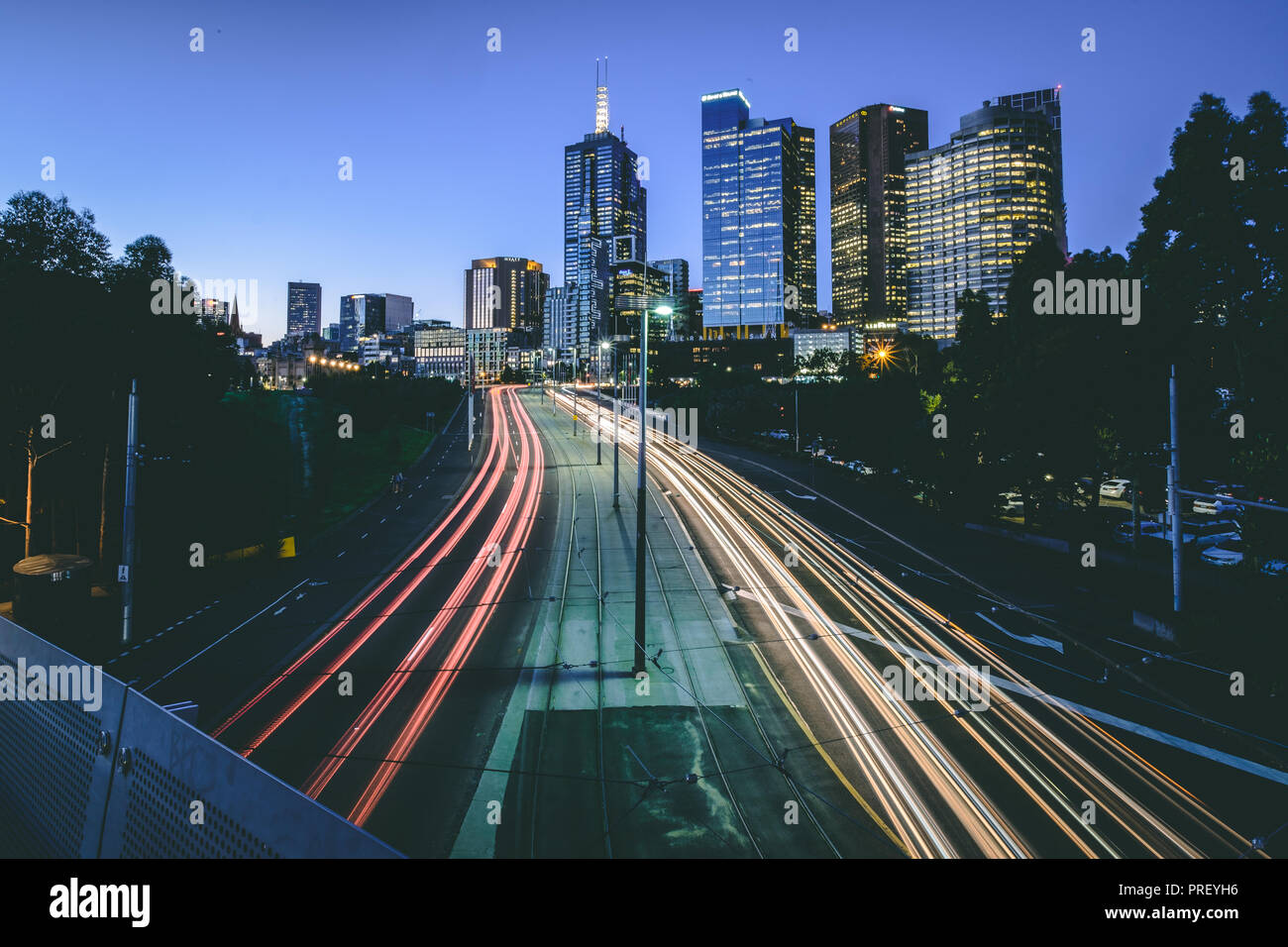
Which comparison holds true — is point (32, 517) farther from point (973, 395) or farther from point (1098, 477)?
point (1098, 477)

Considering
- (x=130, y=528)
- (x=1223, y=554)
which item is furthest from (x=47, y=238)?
(x=1223, y=554)

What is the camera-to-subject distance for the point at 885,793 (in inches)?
428

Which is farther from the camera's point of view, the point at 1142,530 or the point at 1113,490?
the point at 1113,490

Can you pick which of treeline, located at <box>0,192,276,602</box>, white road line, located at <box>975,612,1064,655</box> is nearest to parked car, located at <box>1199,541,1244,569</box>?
white road line, located at <box>975,612,1064,655</box>

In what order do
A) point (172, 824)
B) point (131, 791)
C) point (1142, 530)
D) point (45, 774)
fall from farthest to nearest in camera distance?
point (1142, 530), point (45, 774), point (131, 791), point (172, 824)

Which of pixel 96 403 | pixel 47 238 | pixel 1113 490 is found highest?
pixel 47 238

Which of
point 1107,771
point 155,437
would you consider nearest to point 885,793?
point 1107,771

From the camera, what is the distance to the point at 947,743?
41.2 feet

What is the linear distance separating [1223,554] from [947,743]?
24.9 meters

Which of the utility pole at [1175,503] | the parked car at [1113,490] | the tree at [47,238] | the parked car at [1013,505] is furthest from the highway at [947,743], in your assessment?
the parked car at [1113,490]

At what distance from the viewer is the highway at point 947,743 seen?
32.0ft

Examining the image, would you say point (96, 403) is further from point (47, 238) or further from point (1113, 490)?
point (1113, 490)

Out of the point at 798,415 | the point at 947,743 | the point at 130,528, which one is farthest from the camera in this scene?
the point at 798,415

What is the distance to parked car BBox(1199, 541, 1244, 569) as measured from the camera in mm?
27141
